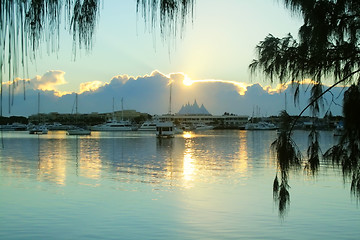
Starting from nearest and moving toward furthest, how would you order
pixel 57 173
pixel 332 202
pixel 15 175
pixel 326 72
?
pixel 326 72
pixel 332 202
pixel 15 175
pixel 57 173

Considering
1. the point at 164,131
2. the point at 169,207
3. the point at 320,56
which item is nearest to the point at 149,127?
the point at 164,131

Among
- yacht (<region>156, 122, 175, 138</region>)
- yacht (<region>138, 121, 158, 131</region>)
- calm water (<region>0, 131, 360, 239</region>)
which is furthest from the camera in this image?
yacht (<region>138, 121, 158, 131</region>)

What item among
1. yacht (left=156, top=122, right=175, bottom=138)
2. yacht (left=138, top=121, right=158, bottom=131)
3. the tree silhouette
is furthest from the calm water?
yacht (left=138, top=121, right=158, bottom=131)

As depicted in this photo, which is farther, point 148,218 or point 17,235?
point 148,218

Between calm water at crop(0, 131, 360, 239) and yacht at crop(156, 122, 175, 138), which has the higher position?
yacht at crop(156, 122, 175, 138)

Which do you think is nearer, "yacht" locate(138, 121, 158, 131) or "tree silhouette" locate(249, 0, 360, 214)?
"tree silhouette" locate(249, 0, 360, 214)

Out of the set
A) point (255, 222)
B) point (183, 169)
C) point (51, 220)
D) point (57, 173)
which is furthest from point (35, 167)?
point (255, 222)

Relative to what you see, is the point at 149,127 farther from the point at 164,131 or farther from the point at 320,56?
the point at 320,56

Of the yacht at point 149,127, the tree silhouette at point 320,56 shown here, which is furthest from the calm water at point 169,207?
the yacht at point 149,127

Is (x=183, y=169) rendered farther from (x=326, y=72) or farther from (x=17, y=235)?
(x=326, y=72)

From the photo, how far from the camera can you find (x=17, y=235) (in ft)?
37.1

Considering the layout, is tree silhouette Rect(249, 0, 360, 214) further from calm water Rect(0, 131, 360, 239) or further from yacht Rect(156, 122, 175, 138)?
yacht Rect(156, 122, 175, 138)

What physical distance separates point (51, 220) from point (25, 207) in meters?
2.25

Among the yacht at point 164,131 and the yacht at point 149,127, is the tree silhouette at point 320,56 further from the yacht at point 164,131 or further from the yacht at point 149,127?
the yacht at point 149,127
